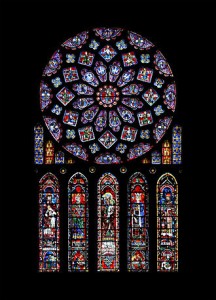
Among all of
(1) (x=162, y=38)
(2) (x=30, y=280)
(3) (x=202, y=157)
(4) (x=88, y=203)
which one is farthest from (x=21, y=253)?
(1) (x=162, y=38)

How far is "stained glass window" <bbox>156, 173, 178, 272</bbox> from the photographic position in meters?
19.9

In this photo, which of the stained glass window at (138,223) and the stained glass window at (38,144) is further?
the stained glass window at (38,144)

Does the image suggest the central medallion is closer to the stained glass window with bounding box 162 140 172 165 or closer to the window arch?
the stained glass window with bounding box 162 140 172 165

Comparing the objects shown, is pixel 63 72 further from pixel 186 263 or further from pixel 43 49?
pixel 186 263

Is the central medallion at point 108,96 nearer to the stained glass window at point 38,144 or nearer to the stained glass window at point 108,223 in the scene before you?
the stained glass window at point 38,144

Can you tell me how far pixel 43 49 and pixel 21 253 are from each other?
4630 mm

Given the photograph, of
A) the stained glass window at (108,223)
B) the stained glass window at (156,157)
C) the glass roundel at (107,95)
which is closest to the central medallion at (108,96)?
the glass roundel at (107,95)

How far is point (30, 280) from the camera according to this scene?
19.5 m

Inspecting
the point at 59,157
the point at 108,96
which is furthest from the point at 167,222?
the point at 108,96

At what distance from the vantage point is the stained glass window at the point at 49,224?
19.9 m

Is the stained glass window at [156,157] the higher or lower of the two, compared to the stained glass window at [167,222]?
higher

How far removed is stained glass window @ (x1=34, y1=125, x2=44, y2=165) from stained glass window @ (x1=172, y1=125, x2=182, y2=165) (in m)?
2.95

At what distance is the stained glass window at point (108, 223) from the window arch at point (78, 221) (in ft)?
1.02

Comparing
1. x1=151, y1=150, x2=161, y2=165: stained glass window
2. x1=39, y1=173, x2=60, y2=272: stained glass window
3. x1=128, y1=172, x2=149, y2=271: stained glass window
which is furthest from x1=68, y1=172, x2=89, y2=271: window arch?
x1=151, y1=150, x2=161, y2=165: stained glass window
